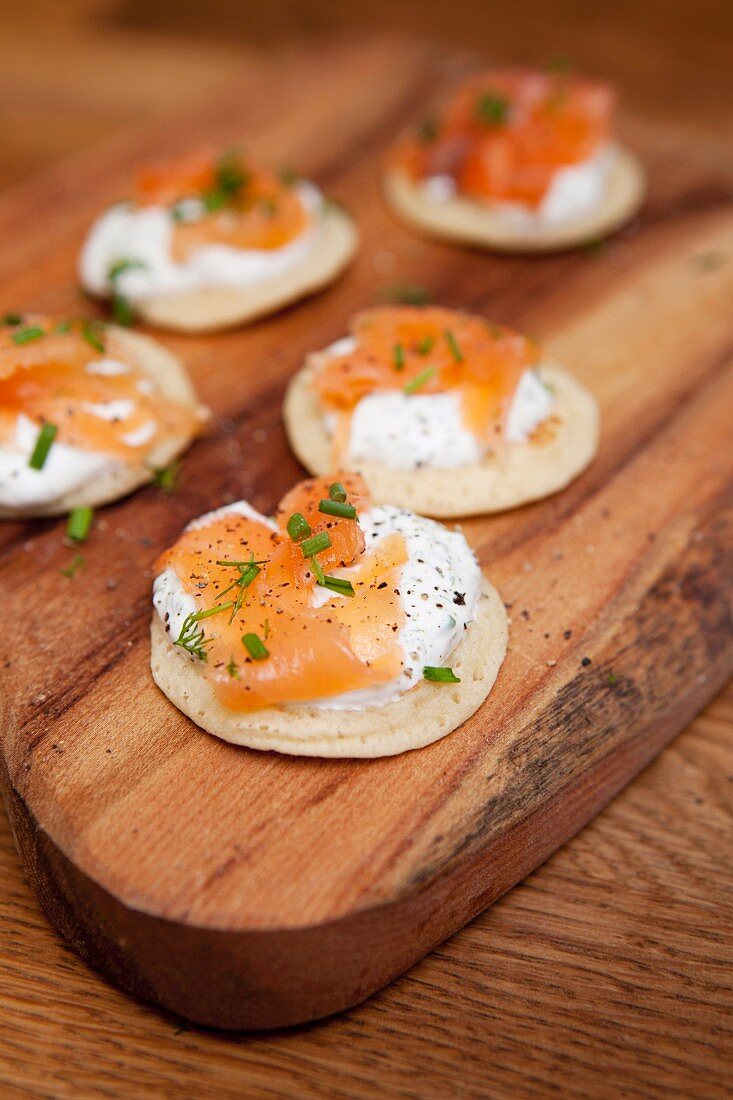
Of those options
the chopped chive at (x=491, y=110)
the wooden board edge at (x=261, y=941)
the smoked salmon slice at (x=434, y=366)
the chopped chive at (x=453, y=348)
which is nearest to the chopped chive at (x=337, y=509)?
the smoked salmon slice at (x=434, y=366)

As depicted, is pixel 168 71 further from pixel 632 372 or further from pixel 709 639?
pixel 709 639

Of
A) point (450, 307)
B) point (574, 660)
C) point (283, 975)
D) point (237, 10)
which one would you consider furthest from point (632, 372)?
point (237, 10)

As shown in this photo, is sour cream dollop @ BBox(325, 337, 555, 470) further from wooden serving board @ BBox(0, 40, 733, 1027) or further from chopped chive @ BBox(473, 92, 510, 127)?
chopped chive @ BBox(473, 92, 510, 127)

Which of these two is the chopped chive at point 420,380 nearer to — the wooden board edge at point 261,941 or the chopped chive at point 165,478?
the chopped chive at point 165,478

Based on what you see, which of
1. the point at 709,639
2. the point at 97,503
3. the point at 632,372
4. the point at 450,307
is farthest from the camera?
the point at 450,307

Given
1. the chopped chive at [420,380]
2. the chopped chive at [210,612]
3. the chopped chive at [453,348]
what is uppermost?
the chopped chive at [453,348]

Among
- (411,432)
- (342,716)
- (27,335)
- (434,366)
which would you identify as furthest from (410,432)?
(27,335)

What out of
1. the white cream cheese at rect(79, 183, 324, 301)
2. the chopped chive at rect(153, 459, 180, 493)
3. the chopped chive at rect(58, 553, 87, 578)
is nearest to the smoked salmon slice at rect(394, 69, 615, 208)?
the white cream cheese at rect(79, 183, 324, 301)
